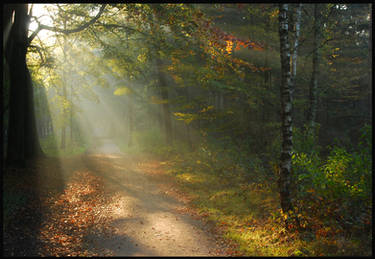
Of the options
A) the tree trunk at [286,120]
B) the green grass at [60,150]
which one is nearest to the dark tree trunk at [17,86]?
the green grass at [60,150]

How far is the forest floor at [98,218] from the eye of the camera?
6223 millimetres

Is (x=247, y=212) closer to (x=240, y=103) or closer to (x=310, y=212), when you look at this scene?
(x=310, y=212)

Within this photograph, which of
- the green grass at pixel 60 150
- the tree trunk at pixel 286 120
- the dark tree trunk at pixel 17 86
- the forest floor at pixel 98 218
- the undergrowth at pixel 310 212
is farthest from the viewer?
the green grass at pixel 60 150

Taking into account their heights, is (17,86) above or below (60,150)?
above

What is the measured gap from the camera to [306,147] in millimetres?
10852

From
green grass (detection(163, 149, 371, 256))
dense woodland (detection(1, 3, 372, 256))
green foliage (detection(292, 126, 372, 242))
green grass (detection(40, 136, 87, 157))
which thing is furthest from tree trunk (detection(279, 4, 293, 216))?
green grass (detection(40, 136, 87, 157))

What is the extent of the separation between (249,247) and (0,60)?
1048 centimetres

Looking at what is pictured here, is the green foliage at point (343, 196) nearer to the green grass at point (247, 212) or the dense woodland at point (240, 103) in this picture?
the dense woodland at point (240, 103)

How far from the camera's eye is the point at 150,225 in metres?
7.68

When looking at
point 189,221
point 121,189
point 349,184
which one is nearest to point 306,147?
point 349,184

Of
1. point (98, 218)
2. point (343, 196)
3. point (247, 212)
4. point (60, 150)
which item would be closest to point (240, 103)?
point (247, 212)

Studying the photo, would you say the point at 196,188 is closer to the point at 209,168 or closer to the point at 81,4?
the point at 209,168

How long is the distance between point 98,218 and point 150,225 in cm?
190

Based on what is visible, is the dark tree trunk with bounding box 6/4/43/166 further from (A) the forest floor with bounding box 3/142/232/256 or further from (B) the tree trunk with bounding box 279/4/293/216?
(B) the tree trunk with bounding box 279/4/293/216
